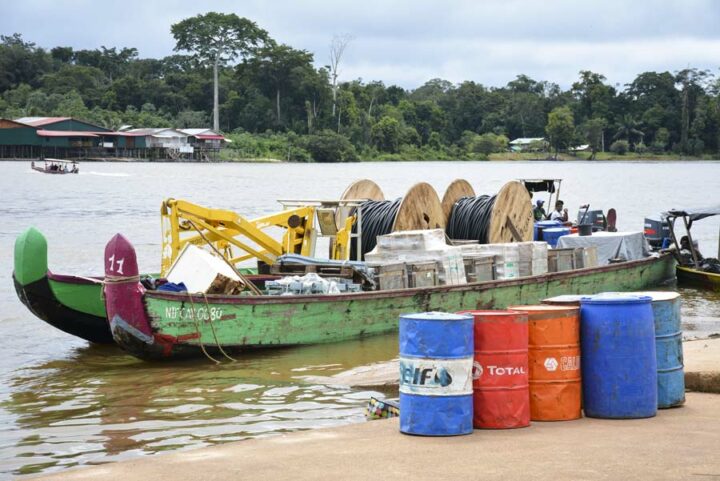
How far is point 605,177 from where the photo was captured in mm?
119188

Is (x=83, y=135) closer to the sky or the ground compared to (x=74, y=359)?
closer to the sky

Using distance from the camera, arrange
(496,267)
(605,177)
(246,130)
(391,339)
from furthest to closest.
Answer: (246,130) → (605,177) → (496,267) → (391,339)

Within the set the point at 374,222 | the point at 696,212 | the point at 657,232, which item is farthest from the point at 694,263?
the point at 374,222

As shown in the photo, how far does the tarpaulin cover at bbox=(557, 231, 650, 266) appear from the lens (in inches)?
970

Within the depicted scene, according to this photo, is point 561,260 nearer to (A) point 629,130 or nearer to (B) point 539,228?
(B) point 539,228

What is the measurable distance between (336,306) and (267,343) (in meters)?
1.43

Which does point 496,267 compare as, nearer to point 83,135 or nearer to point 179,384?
point 179,384

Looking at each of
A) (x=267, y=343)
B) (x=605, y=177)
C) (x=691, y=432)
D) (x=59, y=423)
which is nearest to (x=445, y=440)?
(x=691, y=432)

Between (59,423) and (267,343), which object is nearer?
(59,423)

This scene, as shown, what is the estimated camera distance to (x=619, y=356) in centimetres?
912

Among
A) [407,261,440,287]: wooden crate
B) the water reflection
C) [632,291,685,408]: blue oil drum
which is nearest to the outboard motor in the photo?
[407,261,440,287]: wooden crate

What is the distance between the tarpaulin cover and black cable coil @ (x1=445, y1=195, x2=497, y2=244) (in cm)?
234

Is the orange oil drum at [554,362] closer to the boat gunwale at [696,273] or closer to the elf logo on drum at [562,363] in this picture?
the elf logo on drum at [562,363]

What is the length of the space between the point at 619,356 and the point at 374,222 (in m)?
12.3
